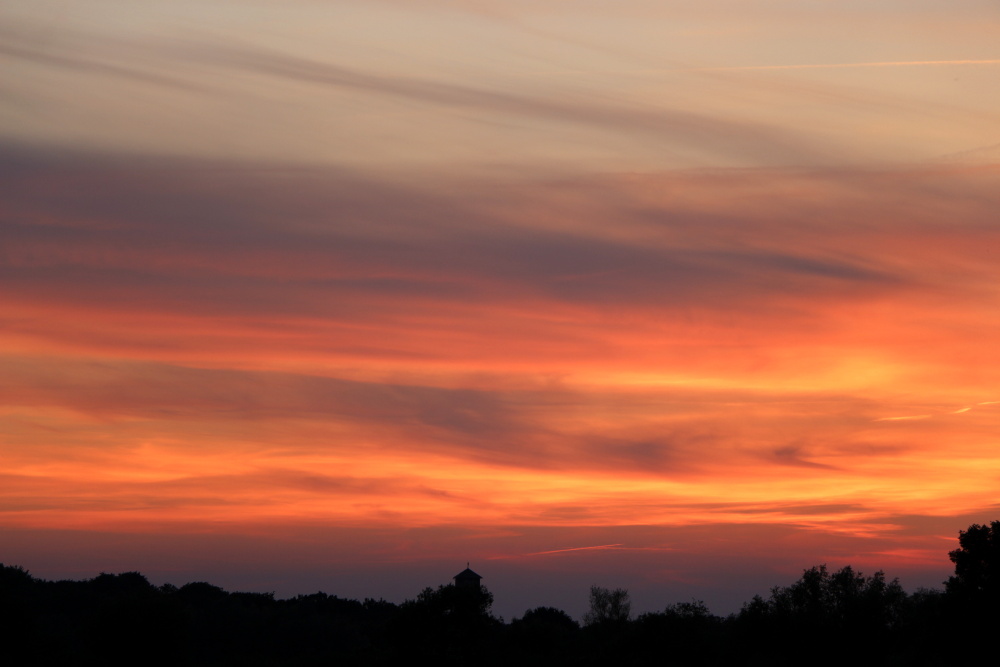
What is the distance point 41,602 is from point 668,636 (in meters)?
86.9

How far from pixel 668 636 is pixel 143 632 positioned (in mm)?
40219

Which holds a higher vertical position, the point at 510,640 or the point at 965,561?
the point at 965,561

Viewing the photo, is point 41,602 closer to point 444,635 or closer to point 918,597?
point 444,635

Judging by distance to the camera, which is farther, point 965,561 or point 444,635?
point 444,635

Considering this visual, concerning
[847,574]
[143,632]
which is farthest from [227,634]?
[847,574]

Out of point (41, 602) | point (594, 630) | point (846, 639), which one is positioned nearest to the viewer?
point (846, 639)

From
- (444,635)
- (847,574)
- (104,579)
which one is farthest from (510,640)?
(104,579)

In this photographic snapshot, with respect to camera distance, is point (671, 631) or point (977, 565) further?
point (671, 631)

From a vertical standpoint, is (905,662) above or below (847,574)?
below

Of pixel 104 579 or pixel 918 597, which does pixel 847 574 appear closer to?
pixel 918 597

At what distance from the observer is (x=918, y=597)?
118m

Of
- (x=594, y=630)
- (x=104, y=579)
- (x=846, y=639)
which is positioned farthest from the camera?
(x=104, y=579)

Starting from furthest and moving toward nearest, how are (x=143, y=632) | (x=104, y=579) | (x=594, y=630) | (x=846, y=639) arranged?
1. (x=104, y=579)
2. (x=594, y=630)
3. (x=143, y=632)
4. (x=846, y=639)

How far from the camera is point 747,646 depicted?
263 feet
